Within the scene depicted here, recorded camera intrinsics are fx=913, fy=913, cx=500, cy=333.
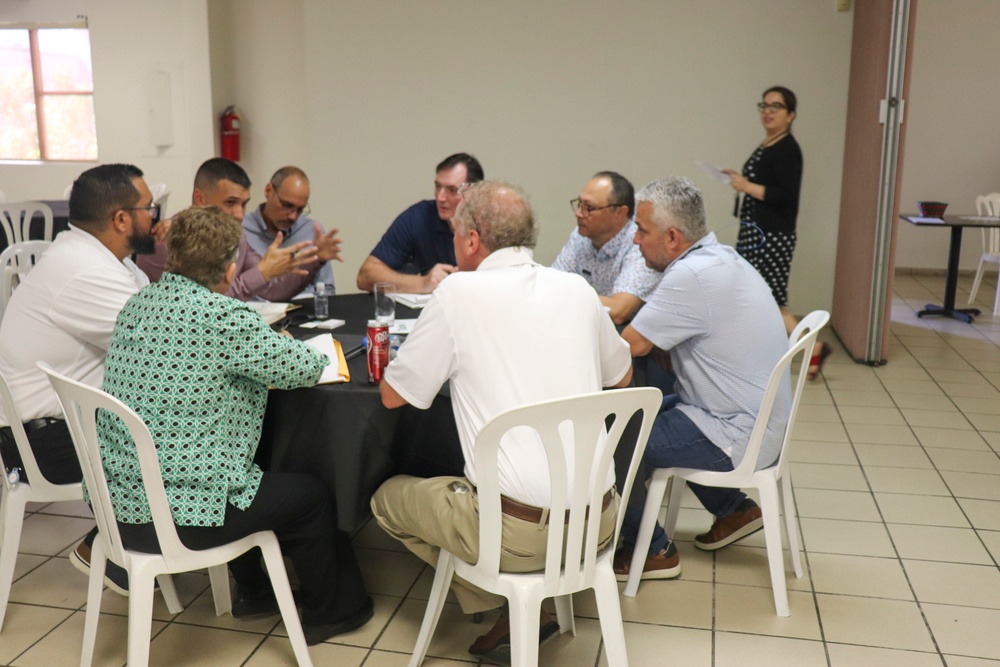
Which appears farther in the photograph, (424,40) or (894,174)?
(424,40)

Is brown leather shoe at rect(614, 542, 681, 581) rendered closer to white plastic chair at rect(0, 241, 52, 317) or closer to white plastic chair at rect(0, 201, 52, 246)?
white plastic chair at rect(0, 241, 52, 317)

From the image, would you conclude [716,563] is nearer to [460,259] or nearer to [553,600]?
[553,600]

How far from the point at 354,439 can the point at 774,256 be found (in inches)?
136

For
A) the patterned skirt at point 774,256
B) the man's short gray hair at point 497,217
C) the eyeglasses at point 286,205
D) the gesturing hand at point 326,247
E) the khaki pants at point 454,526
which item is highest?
the man's short gray hair at point 497,217

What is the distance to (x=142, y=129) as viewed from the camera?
23.7 feet

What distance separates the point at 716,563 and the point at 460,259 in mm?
1361

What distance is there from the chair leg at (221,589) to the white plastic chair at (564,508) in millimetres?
755

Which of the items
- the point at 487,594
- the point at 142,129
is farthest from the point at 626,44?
the point at 487,594

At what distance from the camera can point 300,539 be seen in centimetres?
225

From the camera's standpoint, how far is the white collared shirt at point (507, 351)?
1.96 meters

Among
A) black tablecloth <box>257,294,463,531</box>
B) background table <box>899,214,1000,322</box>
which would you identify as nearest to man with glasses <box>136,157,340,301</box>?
black tablecloth <box>257,294,463,531</box>

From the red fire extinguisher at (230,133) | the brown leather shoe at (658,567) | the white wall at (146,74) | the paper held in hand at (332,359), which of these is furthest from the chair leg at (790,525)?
the white wall at (146,74)

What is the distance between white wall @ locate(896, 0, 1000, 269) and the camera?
769 cm

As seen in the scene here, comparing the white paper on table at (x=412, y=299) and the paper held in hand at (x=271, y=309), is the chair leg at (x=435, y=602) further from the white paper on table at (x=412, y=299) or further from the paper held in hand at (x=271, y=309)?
the white paper on table at (x=412, y=299)
